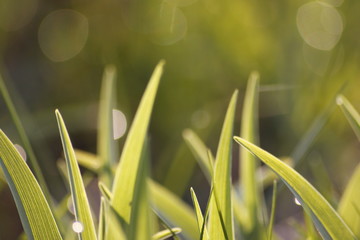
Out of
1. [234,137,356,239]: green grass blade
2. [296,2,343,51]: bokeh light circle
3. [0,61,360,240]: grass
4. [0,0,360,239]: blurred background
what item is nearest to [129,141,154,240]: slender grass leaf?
[0,61,360,240]: grass

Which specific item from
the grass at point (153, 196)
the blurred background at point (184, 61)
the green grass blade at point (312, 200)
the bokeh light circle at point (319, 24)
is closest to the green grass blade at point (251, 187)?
the grass at point (153, 196)

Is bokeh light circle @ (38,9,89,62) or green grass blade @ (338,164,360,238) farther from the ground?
bokeh light circle @ (38,9,89,62)

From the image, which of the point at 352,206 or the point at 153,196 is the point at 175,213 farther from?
the point at 352,206

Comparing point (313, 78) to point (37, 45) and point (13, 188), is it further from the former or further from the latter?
point (13, 188)

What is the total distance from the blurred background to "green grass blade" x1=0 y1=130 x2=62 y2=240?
621 millimetres

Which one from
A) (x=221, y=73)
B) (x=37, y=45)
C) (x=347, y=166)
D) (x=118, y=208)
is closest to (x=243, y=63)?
(x=221, y=73)

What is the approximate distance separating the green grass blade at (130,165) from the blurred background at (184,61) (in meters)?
0.54

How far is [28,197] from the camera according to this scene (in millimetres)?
323


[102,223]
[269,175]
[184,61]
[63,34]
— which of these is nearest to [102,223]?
[102,223]

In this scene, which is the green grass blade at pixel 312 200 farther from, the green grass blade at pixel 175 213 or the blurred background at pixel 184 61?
the blurred background at pixel 184 61

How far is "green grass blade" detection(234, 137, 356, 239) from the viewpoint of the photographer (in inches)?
12.4

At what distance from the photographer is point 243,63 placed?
3.68 feet

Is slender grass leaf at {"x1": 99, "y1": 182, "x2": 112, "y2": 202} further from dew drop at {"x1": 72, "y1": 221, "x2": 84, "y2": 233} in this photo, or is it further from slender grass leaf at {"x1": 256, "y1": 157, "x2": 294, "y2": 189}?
slender grass leaf at {"x1": 256, "y1": 157, "x2": 294, "y2": 189}

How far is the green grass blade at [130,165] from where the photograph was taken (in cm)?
39
